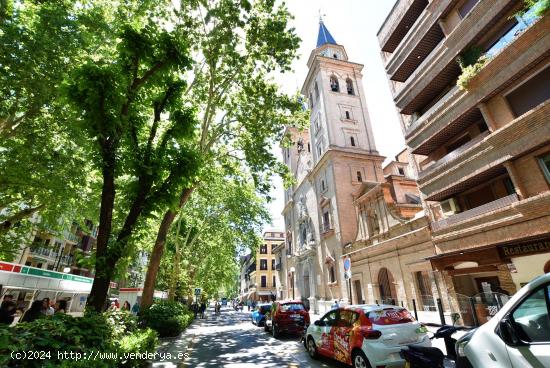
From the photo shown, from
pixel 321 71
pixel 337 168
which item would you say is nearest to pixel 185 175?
pixel 337 168

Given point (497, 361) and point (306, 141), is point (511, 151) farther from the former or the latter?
point (306, 141)

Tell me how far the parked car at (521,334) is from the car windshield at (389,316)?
3.32 meters

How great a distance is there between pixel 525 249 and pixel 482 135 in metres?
5.21

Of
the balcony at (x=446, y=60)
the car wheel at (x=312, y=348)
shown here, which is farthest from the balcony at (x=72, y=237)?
the balcony at (x=446, y=60)

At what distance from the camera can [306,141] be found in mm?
39000

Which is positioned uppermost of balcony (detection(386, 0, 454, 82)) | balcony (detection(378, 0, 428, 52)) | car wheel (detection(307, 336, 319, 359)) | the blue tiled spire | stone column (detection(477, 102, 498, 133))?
the blue tiled spire

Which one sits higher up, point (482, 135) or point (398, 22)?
point (398, 22)

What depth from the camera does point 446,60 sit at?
15.0 meters

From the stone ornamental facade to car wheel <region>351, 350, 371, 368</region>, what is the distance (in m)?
18.3

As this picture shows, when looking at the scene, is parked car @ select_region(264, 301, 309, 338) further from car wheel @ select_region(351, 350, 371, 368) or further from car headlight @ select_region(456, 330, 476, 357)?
car headlight @ select_region(456, 330, 476, 357)

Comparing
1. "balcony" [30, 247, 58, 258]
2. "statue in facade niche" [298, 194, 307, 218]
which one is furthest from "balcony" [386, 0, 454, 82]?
"balcony" [30, 247, 58, 258]

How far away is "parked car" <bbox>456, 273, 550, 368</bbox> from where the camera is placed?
2.87 meters

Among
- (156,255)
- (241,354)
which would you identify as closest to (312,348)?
(241,354)

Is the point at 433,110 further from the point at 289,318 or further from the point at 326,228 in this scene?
the point at 326,228
